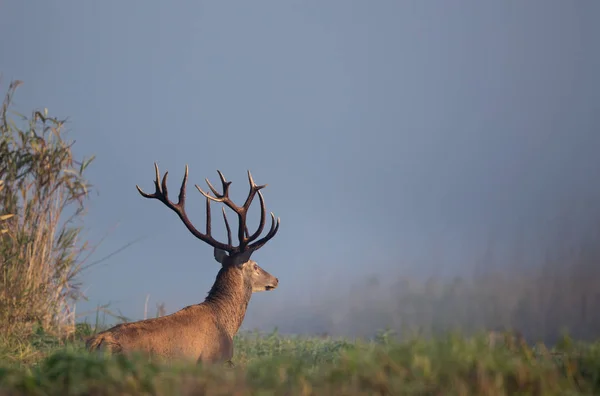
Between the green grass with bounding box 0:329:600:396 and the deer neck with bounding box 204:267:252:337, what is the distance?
3.24 metres

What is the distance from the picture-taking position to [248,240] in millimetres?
8477

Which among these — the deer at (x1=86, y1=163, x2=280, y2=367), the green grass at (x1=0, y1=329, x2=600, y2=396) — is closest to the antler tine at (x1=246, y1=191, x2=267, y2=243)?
the deer at (x1=86, y1=163, x2=280, y2=367)

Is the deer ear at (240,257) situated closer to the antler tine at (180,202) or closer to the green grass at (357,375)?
the antler tine at (180,202)

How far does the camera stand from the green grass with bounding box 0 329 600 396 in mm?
4059

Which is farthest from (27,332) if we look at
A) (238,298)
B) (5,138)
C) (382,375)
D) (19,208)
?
(382,375)

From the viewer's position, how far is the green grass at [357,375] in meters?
4.06

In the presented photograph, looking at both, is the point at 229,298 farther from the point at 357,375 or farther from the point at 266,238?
the point at 357,375

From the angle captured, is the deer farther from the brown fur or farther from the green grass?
the green grass

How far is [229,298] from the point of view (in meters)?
8.28

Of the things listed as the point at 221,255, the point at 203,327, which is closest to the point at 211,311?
the point at 203,327

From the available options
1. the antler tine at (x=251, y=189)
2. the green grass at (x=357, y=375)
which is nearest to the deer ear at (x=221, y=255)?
the antler tine at (x=251, y=189)

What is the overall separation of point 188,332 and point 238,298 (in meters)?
0.93

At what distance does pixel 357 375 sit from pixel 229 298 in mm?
4168

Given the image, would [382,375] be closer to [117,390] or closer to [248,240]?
[117,390]
